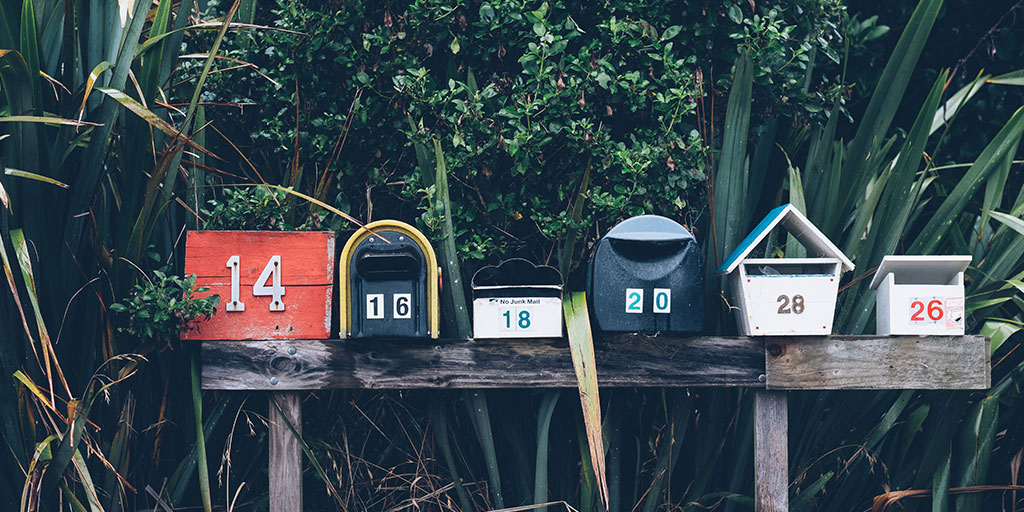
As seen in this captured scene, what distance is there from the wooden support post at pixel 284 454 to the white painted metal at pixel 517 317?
555 mm

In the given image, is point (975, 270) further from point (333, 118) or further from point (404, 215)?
point (333, 118)

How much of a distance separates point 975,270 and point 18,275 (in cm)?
268

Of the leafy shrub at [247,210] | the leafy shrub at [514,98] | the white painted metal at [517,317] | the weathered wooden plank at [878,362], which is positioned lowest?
the weathered wooden plank at [878,362]

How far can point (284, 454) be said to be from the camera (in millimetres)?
2275

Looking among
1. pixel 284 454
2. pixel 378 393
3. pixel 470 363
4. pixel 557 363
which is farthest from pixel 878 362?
pixel 284 454

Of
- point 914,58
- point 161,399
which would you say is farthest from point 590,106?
point 161,399

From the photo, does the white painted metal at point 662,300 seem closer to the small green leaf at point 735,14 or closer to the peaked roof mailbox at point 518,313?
the peaked roof mailbox at point 518,313

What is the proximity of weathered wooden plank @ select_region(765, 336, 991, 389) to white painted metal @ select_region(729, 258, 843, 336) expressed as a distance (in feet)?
0.17

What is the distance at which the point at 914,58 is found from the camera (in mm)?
2408

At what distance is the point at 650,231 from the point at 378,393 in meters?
1.09

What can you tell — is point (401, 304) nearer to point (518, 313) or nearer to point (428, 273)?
point (428, 273)

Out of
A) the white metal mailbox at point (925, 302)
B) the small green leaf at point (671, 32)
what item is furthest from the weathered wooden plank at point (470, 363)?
the small green leaf at point (671, 32)

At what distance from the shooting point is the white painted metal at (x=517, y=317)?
2.20 metres

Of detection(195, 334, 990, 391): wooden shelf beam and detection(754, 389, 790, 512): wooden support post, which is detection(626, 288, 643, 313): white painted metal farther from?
detection(754, 389, 790, 512): wooden support post
